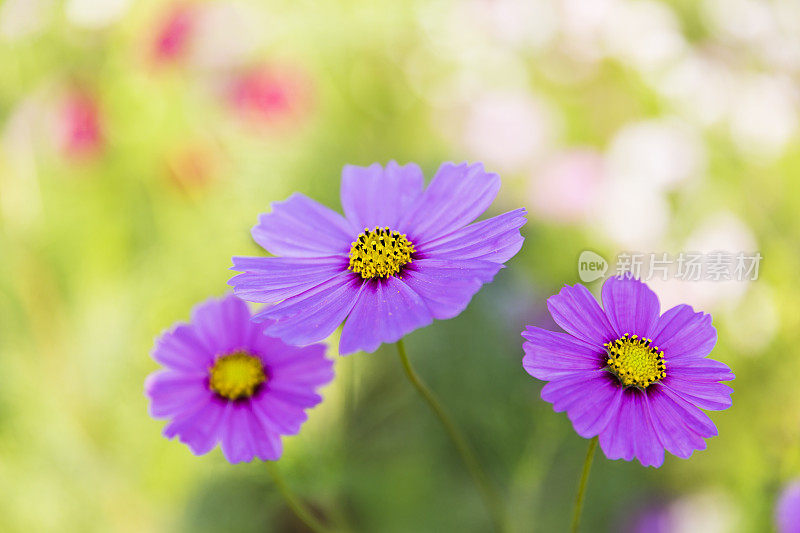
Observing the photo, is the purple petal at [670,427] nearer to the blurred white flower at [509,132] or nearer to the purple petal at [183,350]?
the purple petal at [183,350]

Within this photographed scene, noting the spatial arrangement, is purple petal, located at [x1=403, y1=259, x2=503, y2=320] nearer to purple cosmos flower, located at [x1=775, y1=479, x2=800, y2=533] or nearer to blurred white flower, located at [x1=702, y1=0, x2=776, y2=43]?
purple cosmos flower, located at [x1=775, y1=479, x2=800, y2=533]

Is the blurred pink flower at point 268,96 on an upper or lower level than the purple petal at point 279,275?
upper

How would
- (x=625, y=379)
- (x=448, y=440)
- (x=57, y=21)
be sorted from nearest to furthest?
(x=625, y=379)
(x=448, y=440)
(x=57, y=21)

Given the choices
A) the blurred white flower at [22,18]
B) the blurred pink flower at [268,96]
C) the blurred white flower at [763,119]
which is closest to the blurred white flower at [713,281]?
the blurred white flower at [763,119]

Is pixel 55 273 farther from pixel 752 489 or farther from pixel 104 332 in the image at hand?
pixel 752 489

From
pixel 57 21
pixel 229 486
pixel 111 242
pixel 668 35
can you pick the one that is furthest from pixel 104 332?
pixel 668 35

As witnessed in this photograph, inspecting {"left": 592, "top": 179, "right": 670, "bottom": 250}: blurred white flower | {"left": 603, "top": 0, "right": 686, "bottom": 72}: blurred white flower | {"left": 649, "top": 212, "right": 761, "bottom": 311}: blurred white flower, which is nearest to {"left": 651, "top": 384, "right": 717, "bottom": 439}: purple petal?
{"left": 649, "top": 212, "right": 761, "bottom": 311}: blurred white flower
